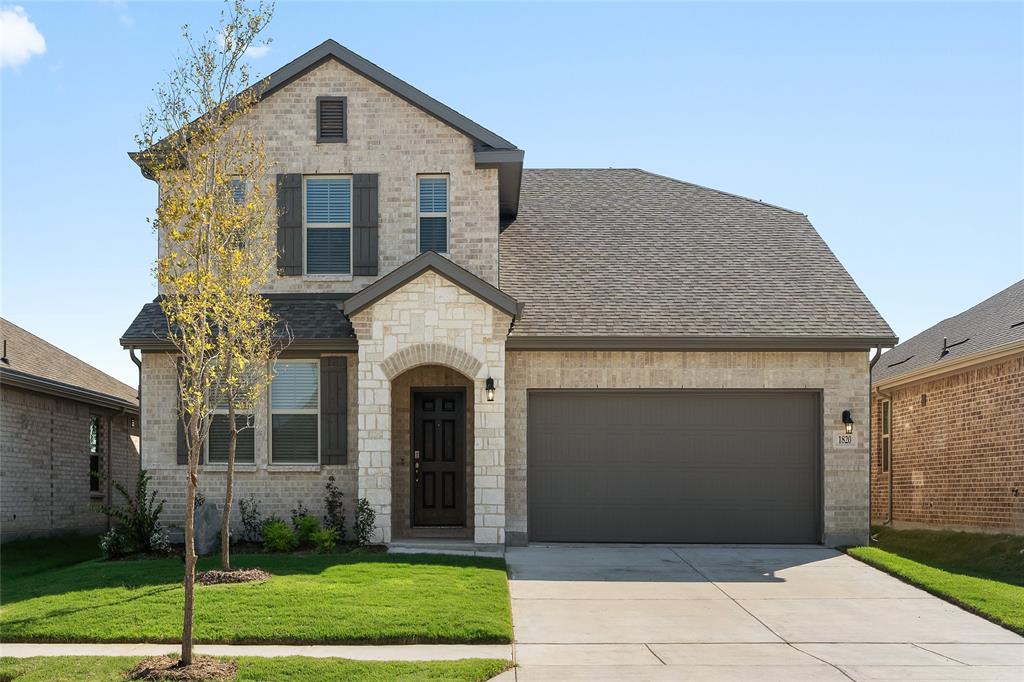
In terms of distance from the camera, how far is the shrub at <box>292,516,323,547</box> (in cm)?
1423

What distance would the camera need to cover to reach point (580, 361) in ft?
51.0

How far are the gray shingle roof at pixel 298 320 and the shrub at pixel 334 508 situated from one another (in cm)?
227

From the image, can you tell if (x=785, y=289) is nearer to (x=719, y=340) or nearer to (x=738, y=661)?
(x=719, y=340)

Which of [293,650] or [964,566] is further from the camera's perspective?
[964,566]

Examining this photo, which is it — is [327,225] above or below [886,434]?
above

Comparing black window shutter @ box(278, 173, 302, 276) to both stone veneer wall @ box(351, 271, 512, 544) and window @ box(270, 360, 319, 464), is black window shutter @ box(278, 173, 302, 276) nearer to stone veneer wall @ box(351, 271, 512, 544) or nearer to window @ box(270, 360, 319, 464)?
window @ box(270, 360, 319, 464)

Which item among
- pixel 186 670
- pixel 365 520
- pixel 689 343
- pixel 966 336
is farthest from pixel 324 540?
pixel 966 336

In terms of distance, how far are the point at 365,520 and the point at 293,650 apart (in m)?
5.06

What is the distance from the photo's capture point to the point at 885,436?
21.0 meters

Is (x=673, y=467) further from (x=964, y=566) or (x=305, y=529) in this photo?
(x=305, y=529)

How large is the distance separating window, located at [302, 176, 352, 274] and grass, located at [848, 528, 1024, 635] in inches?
365

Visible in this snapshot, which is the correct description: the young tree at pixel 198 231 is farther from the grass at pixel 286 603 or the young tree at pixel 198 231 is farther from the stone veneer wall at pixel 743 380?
the stone veneer wall at pixel 743 380

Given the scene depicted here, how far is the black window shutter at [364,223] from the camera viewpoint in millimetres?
15859

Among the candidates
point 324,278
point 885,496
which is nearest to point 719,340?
point 324,278
